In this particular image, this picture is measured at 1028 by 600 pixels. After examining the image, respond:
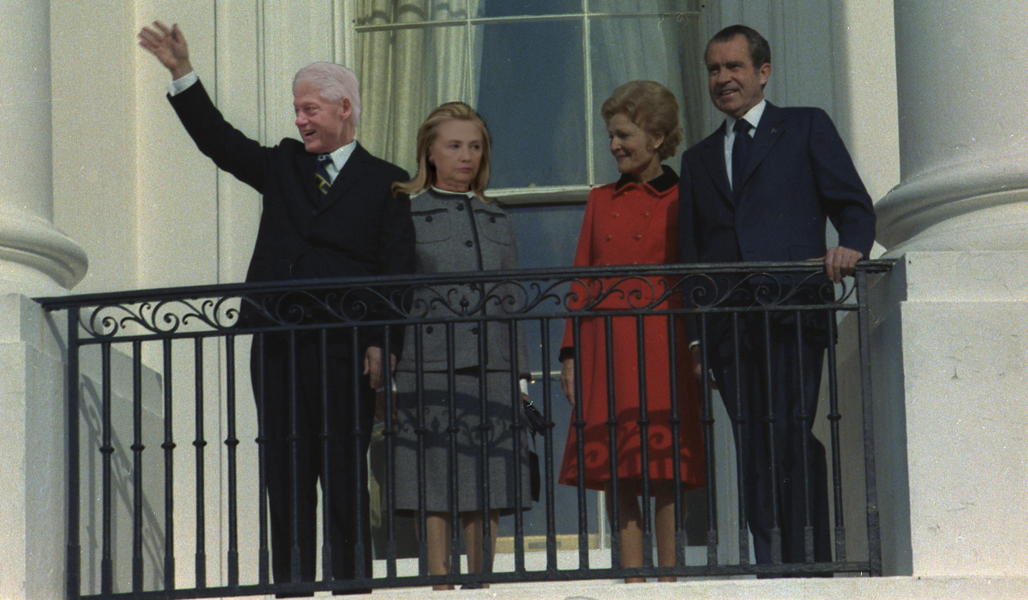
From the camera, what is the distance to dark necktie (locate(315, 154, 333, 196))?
7.95 metres

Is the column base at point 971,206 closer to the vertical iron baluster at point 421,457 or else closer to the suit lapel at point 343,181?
the vertical iron baluster at point 421,457

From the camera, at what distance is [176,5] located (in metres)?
10.3

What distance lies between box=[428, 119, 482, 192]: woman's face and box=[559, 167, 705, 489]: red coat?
448 mm

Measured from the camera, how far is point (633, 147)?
25.9 feet

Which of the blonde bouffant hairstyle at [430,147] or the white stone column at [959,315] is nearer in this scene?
the white stone column at [959,315]

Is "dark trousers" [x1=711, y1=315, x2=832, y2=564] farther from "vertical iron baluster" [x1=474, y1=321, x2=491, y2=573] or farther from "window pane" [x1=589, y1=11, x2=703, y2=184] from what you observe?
"window pane" [x1=589, y1=11, x2=703, y2=184]

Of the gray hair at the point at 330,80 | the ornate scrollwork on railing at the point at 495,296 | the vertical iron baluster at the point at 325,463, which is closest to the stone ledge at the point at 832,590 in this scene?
the vertical iron baluster at the point at 325,463

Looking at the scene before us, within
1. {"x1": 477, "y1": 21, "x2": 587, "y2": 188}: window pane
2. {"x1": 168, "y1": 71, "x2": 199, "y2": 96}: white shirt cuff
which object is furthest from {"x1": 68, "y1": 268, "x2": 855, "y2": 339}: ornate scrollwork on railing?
{"x1": 477, "y1": 21, "x2": 587, "y2": 188}: window pane

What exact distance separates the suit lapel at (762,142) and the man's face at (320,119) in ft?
4.38

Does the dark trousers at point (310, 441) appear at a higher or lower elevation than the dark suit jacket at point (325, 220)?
lower

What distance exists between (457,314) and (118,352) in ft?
5.85

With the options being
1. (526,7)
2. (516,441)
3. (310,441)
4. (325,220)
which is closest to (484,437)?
(516,441)

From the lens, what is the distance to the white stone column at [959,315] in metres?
7.27

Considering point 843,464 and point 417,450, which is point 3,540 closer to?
point 417,450
